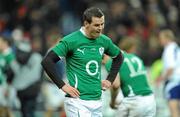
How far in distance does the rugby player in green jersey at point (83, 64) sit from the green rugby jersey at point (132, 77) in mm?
1660

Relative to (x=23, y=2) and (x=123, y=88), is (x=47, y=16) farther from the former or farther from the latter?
(x=123, y=88)

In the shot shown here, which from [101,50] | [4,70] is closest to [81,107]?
[101,50]

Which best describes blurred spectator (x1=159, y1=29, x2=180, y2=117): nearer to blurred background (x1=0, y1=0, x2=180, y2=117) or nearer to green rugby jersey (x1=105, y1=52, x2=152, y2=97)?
blurred background (x1=0, y1=0, x2=180, y2=117)

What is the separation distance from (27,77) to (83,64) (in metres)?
6.02

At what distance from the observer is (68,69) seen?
10.6 m

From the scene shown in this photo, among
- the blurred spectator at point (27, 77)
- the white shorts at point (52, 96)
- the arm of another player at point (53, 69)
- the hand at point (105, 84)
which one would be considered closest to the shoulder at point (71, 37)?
the arm of another player at point (53, 69)

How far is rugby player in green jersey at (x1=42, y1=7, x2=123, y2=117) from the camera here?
10398 millimetres

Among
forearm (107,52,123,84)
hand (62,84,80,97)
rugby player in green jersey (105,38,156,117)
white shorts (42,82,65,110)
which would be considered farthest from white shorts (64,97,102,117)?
white shorts (42,82,65,110)

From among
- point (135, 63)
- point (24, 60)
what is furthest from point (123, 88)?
point (24, 60)

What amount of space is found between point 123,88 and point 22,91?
4489mm

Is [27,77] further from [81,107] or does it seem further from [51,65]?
[51,65]

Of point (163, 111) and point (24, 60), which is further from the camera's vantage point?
point (163, 111)

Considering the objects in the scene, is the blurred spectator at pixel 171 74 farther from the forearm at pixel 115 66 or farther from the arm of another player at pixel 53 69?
the arm of another player at pixel 53 69

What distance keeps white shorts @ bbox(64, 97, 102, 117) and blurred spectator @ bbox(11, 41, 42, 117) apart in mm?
5601
